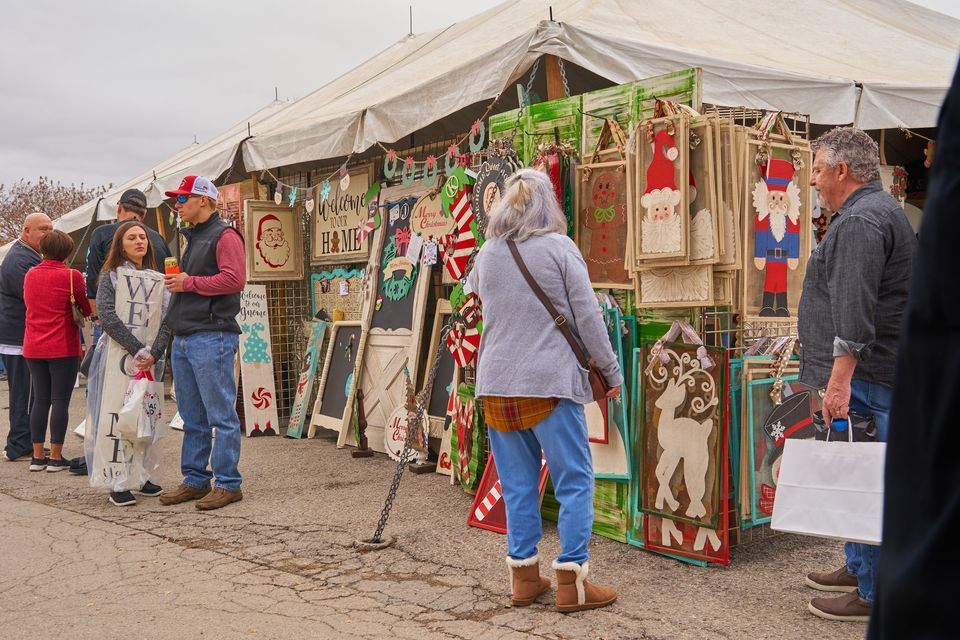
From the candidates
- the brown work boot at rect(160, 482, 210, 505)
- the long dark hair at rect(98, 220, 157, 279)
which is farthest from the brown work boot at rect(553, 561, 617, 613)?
the long dark hair at rect(98, 220, 157, 279)

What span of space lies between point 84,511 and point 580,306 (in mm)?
3818

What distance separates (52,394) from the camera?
23.3ft

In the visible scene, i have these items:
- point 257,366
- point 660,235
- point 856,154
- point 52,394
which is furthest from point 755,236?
point 257,366

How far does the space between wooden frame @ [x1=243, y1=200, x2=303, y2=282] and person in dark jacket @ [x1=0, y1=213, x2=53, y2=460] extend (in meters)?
1.91

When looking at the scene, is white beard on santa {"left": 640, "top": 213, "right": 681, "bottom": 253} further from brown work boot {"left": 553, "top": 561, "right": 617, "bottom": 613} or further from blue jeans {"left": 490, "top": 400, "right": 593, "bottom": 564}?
brown work boot {"left": 553, "top": 561, "right": 617, "bottom": 613}

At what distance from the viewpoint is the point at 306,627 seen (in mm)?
3662

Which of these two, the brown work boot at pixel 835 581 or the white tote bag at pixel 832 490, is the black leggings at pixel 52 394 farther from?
the white tote bag at pixel 832 490

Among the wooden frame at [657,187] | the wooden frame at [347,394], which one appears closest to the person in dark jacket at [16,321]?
the wooden frame at [347,394]

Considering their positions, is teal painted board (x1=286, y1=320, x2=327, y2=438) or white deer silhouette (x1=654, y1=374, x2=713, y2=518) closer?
white deer silhouette (x1=654, y1=374, x2=713, y2=518)

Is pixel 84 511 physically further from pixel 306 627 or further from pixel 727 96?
pixel 727 96

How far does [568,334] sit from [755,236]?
132 centimetres

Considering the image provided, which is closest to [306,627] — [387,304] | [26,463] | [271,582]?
[271,582]

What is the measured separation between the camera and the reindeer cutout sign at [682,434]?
167 inches

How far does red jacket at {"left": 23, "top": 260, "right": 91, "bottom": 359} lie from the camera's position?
695cm
